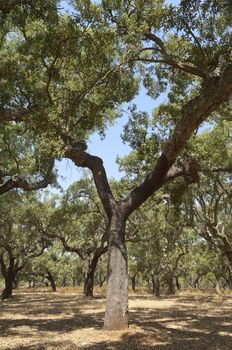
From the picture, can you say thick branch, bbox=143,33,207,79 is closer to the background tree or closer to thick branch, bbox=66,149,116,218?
thick branch, bbox=66,149,116,218

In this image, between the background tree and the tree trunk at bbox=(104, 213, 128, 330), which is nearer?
the tree trunk at bbox=(104, 213, 128, 330)

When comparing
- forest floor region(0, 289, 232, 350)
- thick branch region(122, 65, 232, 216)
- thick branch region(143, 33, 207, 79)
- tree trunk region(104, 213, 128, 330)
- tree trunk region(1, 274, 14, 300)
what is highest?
thick branch region(143, 33, 207, 79)

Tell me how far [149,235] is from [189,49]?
26.0m

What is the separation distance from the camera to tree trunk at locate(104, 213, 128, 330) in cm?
1109

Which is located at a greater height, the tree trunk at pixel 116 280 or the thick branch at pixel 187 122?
the thick branch at pixel 187 122

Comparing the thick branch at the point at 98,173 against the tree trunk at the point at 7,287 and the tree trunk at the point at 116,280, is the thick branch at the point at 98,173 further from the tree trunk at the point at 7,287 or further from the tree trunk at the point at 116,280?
the tree trunk at the point at 7,287

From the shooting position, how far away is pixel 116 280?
11430mm

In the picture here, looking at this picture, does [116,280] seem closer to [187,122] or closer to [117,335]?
[117,335]

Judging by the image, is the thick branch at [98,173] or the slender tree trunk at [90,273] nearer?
the thick branch at [98,173]

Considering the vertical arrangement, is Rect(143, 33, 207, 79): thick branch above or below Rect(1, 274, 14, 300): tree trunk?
above

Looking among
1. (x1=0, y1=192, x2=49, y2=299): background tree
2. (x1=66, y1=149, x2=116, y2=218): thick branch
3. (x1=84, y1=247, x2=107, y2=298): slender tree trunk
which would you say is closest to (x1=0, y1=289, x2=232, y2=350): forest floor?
(x1=66, y1=149, x2=116, y2=218): thick branch

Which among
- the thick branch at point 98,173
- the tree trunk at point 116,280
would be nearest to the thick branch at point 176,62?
the thick branch at point 98,173

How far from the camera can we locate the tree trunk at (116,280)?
36.4 feet

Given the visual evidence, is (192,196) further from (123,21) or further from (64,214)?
(123,21)
